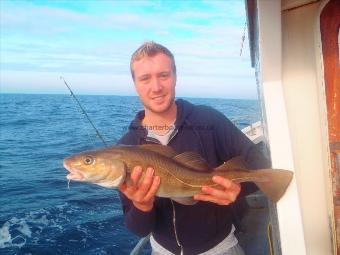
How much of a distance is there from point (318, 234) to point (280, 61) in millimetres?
1463

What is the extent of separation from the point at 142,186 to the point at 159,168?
0.76ft

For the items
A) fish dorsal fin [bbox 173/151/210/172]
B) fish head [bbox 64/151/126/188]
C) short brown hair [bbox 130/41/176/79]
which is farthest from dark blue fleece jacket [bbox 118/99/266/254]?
short brown hair [bbox 130/41/176/79]

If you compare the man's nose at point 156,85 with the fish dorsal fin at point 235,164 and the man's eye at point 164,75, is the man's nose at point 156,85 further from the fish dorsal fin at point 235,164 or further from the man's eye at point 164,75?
the fish dorsal fin at point 235,164

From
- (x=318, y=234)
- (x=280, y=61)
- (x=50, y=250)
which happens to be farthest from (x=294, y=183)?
(x=50, y=250)

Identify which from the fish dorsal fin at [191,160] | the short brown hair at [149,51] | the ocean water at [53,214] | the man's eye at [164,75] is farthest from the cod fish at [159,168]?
the ocean water at [53,214]

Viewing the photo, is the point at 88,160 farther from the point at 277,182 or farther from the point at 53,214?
the point at 53,214

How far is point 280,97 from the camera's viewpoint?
2.70 metres

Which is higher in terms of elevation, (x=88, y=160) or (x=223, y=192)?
(x=88, y=160)

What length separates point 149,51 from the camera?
3332 millimetres

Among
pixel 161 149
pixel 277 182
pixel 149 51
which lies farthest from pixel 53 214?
pixel 277 182

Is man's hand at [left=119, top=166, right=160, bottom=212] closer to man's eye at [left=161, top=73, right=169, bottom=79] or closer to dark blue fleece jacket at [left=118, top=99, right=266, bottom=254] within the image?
dark blue fleece jacket at [left=118, top=99, right=266, bottom=254]

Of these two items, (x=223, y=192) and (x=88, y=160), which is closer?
(x=223, y=192)

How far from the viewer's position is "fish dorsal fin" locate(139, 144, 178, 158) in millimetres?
3152

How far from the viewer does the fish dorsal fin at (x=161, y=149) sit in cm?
315
